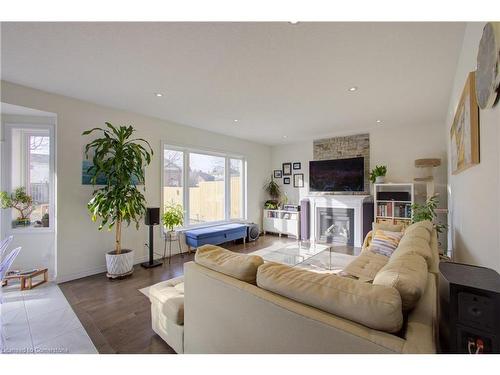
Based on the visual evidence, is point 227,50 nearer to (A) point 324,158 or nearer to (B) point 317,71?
(B) point 317,71

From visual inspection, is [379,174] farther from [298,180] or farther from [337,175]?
[298,180]

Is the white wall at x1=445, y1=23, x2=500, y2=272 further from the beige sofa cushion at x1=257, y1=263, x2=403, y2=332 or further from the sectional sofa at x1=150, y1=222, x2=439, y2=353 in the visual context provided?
the beige sofa cushion at x1=257, y1=263, x2=403, y2=332

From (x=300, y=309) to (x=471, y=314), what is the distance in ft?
1.86

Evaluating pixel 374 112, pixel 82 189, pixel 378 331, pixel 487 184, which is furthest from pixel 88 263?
pixel 374 112

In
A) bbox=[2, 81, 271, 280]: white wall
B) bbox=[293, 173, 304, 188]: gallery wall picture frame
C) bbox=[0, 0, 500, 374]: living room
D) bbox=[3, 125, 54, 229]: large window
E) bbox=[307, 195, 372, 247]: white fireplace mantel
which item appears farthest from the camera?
bbox=[293, 173, 304, 188]: gallery wall picture frame

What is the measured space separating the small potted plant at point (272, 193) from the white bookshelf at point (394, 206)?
2.51 meters

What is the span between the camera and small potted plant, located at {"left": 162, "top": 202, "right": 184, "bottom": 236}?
402cm

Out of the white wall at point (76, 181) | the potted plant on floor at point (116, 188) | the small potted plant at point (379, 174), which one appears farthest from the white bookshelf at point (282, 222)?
the potted plant on floor at point (116, 188)

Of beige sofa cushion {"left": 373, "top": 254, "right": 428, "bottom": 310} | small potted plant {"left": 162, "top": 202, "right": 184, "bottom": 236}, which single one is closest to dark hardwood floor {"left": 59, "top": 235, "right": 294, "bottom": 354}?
small potted plant {"left": 162, "top": 202, "right": 184, "bottom": 236}

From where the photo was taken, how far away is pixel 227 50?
2008 mm

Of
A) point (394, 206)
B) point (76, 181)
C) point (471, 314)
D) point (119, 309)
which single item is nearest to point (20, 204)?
point (76, 181)

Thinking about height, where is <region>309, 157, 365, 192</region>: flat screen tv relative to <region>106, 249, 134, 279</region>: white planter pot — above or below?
above

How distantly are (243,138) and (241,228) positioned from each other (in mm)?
2222

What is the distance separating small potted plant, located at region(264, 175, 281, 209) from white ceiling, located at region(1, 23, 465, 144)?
113 inches
